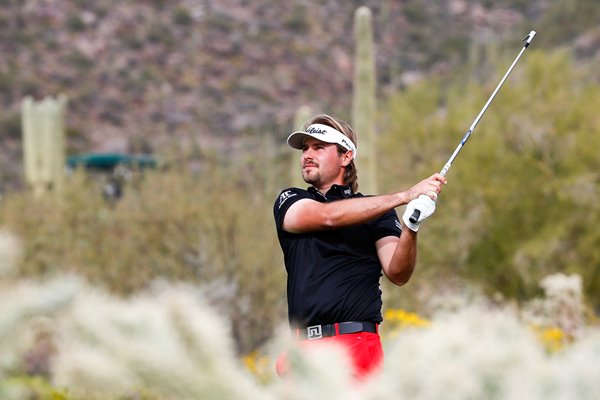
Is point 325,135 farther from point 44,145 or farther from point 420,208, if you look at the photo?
point 44,145

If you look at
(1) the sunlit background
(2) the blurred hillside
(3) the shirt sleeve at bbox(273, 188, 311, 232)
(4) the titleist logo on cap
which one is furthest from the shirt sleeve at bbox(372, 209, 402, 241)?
(2) the blurred hillside

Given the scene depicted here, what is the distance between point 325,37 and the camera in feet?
153

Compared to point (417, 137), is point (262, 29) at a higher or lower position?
higher

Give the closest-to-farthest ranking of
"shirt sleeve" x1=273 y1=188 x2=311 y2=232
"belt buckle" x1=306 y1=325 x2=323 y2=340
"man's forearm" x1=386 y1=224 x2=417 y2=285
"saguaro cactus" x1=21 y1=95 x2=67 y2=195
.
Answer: "man's forearm" x1=386 y1=224 x2=417 y2=285, "belt buckle" x1=306 y1=325 x2=323 y2=340, "shirt sleeve" x1=273 y1=188 x2=311 y2=232, "saguaro cactus" x1=21 y1=95 x2=67 y2=195

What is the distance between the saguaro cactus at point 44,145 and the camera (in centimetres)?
2086

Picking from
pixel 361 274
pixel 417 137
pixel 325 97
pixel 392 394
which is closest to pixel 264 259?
pixel 417 137

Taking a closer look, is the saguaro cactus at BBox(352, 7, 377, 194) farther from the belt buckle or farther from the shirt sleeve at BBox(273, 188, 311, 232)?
the belt buckle

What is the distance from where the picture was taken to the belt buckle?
3.85m

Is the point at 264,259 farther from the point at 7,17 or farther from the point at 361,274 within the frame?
the point at 7,17

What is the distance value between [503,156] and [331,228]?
1397 cm

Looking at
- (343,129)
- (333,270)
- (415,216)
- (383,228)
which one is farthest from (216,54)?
(415,216)

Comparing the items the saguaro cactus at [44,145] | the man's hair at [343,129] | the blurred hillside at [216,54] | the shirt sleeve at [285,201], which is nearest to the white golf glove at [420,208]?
the shirt sleeve at [285,201]

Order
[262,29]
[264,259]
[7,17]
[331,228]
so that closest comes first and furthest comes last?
[331,228], [264,259], [7,17], [262,29]

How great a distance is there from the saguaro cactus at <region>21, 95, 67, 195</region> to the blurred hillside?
13893mm
